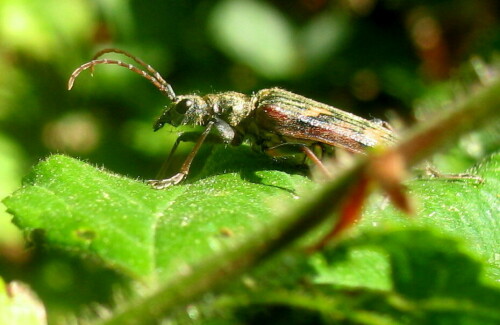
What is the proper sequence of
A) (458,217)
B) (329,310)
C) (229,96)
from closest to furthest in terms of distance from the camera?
(329,310)
(458,217)
(229,96)

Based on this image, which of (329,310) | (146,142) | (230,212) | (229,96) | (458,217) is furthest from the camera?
(146,142)

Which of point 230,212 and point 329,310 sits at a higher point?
point 230,212

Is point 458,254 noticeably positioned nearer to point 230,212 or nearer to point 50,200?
point 230,212

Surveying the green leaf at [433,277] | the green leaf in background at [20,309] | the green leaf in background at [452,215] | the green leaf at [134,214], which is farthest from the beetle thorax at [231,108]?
the green leaf at [433,277]

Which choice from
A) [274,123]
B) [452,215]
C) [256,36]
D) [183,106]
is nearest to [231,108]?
[183,106]

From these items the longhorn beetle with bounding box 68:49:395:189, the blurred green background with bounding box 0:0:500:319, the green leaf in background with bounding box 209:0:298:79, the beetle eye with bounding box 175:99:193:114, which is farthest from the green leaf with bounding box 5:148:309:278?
the green leaf in background with bounding box 209:0:298:79

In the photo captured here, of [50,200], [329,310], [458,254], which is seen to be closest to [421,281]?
[458,254]

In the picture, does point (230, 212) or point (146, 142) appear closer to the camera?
point (230, 212)

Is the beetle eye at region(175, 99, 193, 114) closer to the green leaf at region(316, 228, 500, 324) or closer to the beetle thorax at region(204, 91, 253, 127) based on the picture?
the beetle thorax at region(204, 91, 253, 127)
